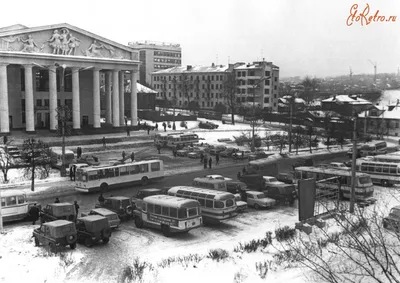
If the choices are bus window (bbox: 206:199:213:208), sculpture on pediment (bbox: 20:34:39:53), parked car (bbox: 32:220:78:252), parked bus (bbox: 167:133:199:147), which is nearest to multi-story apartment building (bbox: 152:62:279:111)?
parked bus (bbox: 167:133:199:147)

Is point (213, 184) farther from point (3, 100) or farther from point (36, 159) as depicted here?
point (3, 100)

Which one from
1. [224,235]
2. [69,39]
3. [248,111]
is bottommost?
[224,235]

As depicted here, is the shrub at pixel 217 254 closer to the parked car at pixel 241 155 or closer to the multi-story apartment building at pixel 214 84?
the parked car at pixel 241 155

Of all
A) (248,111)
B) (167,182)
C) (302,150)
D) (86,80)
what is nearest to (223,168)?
(167,182)

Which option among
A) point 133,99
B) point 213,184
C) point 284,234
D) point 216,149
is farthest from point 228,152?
point 284,234

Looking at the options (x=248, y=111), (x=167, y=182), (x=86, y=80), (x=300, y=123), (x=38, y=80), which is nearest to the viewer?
(x=167, y=182)

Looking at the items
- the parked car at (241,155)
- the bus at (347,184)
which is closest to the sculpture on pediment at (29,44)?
the parked car at (241,155)

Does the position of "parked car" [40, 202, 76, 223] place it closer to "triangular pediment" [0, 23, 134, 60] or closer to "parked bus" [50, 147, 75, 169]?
"parked bus" [50, 147, 75, 169]

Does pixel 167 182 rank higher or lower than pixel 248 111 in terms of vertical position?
lower

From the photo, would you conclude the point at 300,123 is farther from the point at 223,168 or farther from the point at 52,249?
the point at 52,249
